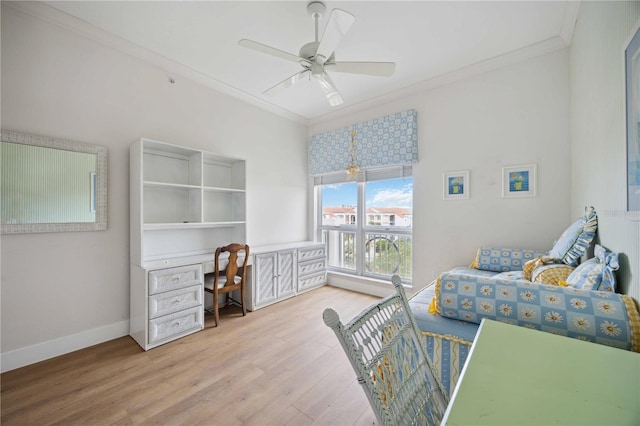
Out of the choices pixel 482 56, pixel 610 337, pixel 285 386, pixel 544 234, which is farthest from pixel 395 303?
pixel 482 56

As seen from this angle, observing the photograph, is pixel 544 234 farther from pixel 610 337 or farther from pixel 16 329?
pixel 16 329

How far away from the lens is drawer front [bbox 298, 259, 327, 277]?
12.7ft

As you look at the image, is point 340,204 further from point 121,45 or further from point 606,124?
point 121,45

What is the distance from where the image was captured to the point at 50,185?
86.9 inches

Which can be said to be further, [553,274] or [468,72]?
[468,72]

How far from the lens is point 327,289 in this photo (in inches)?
163

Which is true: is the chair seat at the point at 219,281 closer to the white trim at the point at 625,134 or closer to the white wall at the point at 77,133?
the white wall at the point at 77,133

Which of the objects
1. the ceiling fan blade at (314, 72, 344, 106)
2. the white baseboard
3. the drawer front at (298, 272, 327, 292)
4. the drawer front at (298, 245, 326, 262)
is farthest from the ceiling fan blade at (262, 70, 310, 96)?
the white baseboard

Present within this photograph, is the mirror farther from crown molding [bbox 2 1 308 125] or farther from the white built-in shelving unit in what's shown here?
crown molding [bbox 2 1 308 125]

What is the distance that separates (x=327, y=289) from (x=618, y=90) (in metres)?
3.68

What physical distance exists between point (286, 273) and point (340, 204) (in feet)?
5.01

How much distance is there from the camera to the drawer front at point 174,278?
2391 mm

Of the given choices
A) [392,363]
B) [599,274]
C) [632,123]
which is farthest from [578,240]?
[392,363]

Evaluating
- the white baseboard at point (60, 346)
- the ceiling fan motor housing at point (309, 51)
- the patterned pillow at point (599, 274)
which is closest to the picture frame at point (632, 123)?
the patterned pillow at point (599, 274)
